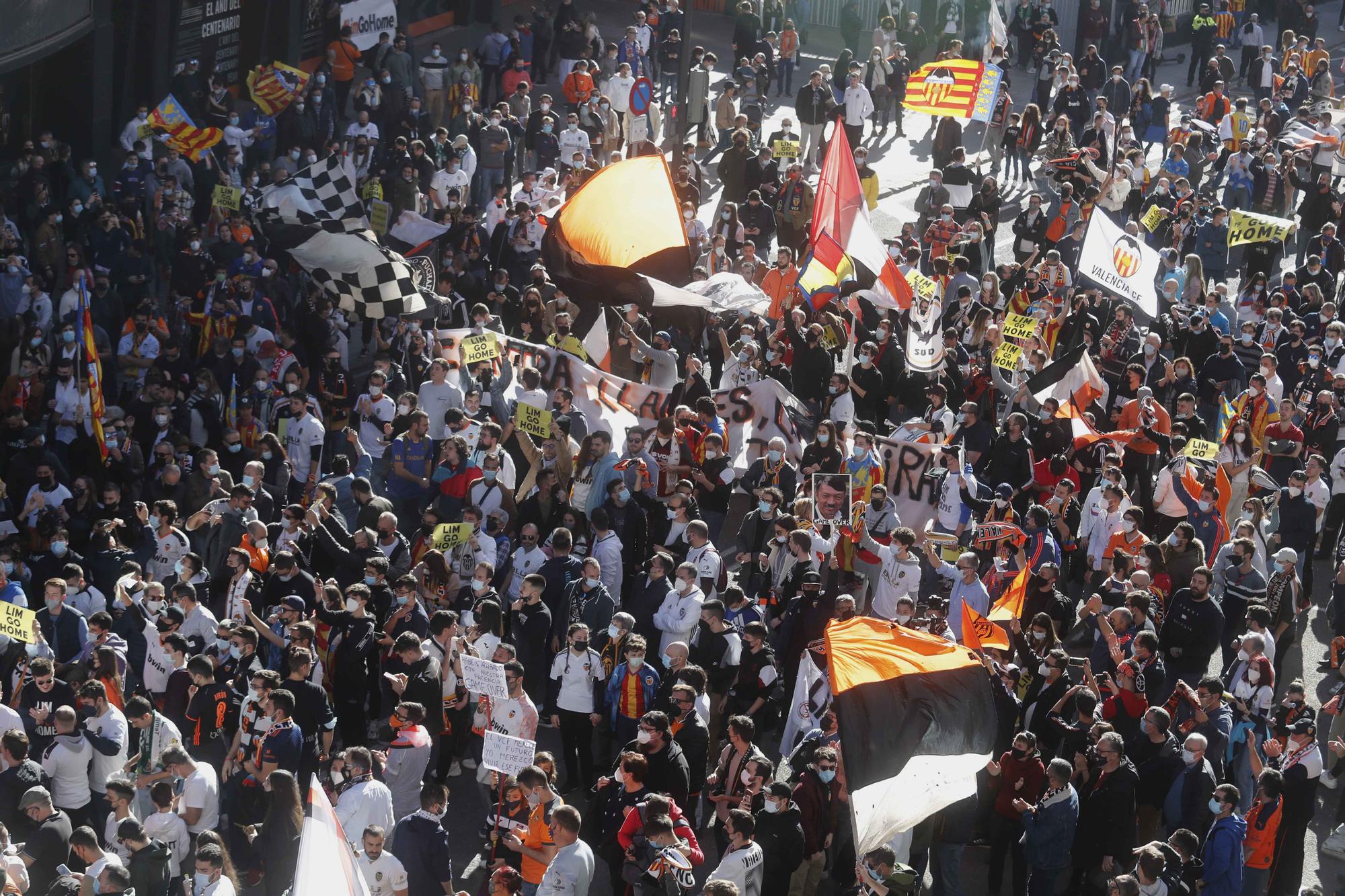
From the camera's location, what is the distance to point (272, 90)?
78.6 feet

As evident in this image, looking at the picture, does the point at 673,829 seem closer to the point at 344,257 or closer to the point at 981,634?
the point at 981,634

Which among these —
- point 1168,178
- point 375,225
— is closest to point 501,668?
point 375,225

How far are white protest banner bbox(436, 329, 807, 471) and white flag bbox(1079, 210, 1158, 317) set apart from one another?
13.8 ft

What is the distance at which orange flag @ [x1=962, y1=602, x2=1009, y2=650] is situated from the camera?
12.7 metres

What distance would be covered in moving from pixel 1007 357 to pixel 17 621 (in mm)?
9457

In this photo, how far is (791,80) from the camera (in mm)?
33500

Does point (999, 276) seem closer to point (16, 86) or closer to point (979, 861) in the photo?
point (979, 861)

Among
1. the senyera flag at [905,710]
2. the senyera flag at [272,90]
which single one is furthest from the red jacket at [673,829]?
the senyera flag at [272,90]

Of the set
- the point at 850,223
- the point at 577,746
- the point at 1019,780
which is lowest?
the point at 577,746

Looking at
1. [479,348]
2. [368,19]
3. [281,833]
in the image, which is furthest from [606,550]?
[368,19]

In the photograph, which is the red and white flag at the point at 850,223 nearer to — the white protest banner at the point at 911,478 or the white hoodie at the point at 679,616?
the white protest banner at the point at 911,478

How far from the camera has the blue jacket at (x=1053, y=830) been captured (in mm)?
11203

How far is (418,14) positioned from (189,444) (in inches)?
719

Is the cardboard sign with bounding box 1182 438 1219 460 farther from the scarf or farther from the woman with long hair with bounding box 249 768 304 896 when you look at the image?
the woman with long hair with bounding box 249 768 304 896
